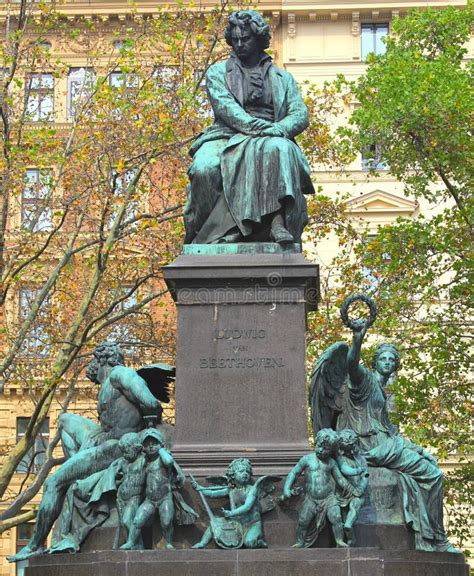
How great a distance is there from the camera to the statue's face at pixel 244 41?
11.6 metres

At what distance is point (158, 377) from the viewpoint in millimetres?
11266

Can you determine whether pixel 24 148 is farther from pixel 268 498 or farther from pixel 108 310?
pixel 268 498

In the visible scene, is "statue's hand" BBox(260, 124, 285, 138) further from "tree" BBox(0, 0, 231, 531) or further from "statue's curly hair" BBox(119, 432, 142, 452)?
"tree" BBox(0, 0, 231, 531)

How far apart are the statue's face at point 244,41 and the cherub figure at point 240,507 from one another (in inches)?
156

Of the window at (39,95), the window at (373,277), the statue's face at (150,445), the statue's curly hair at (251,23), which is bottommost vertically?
the statue's face at (150,445)

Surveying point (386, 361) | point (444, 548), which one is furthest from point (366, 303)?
point (444, 548)

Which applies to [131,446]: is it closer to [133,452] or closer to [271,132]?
[133,452]

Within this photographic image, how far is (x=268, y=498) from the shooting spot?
9.70 metres

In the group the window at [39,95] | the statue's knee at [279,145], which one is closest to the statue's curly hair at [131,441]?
the statue's knee at [279,145]

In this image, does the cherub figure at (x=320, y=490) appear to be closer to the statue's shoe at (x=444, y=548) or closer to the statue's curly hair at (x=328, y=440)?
the statue's curly hair at (x=328, y=440)

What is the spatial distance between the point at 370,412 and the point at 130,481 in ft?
7.36

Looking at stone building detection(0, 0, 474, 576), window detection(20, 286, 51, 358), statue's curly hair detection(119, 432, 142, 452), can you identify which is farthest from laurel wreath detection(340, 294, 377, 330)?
stone building detection(0, 0, 474, 576)

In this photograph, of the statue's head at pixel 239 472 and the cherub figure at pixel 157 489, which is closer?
the cherub figure at pixel 157 489

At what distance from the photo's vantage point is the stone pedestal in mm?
10086
